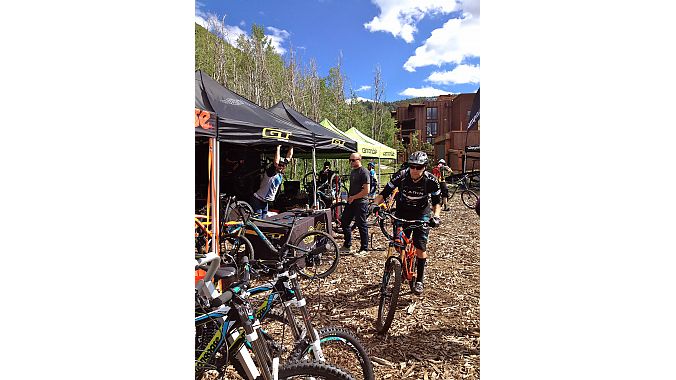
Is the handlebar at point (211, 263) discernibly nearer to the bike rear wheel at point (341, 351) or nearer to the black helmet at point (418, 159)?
the bike rear wheel at point (341, 351)

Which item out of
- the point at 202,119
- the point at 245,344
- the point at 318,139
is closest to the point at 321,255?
the point at 202,119

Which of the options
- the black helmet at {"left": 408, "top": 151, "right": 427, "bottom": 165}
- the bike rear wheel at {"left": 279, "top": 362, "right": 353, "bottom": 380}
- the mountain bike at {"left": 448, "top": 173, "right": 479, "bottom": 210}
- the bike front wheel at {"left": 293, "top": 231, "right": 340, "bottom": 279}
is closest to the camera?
the bike rear wheel at {"left": 279, "top": 362, "right": 353, "bottom": 380}

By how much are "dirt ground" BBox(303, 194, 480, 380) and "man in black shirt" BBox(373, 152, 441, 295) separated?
56 centimetres

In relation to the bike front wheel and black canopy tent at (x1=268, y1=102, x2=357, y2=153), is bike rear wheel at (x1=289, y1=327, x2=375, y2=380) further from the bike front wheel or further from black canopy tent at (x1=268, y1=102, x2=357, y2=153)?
black canopy tent at (x1=268, y1=102, x2=357, y2=153)

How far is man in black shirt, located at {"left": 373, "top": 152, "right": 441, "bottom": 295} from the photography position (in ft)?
10.8

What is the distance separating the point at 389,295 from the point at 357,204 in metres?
2.49

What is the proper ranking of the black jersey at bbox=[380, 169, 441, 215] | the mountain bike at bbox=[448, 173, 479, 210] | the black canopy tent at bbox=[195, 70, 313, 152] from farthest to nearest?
the mountain bike at bbox=[448, 173, 479, 210] < the black canopy tent at bbox=[195, 70, 313, 152] < the black jersey at bbox=[380, 169, 441, 215]

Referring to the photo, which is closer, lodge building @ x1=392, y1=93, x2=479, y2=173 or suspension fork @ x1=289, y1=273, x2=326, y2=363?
suspension fork @ x1=289, y1=273, x2=326, y2=363

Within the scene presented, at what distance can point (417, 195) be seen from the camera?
3.36m

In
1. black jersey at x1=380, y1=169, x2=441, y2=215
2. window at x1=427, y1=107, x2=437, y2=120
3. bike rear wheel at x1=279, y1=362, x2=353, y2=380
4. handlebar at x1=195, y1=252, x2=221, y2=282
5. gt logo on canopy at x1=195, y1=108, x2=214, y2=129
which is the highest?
window at x1=427, y1=107, x2=437, y2=120

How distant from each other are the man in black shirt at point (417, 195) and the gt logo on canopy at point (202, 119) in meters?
1.74

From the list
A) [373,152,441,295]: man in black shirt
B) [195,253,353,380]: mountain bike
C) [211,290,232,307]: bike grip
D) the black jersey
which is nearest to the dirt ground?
[373,152,441,295]: man in black shirt
